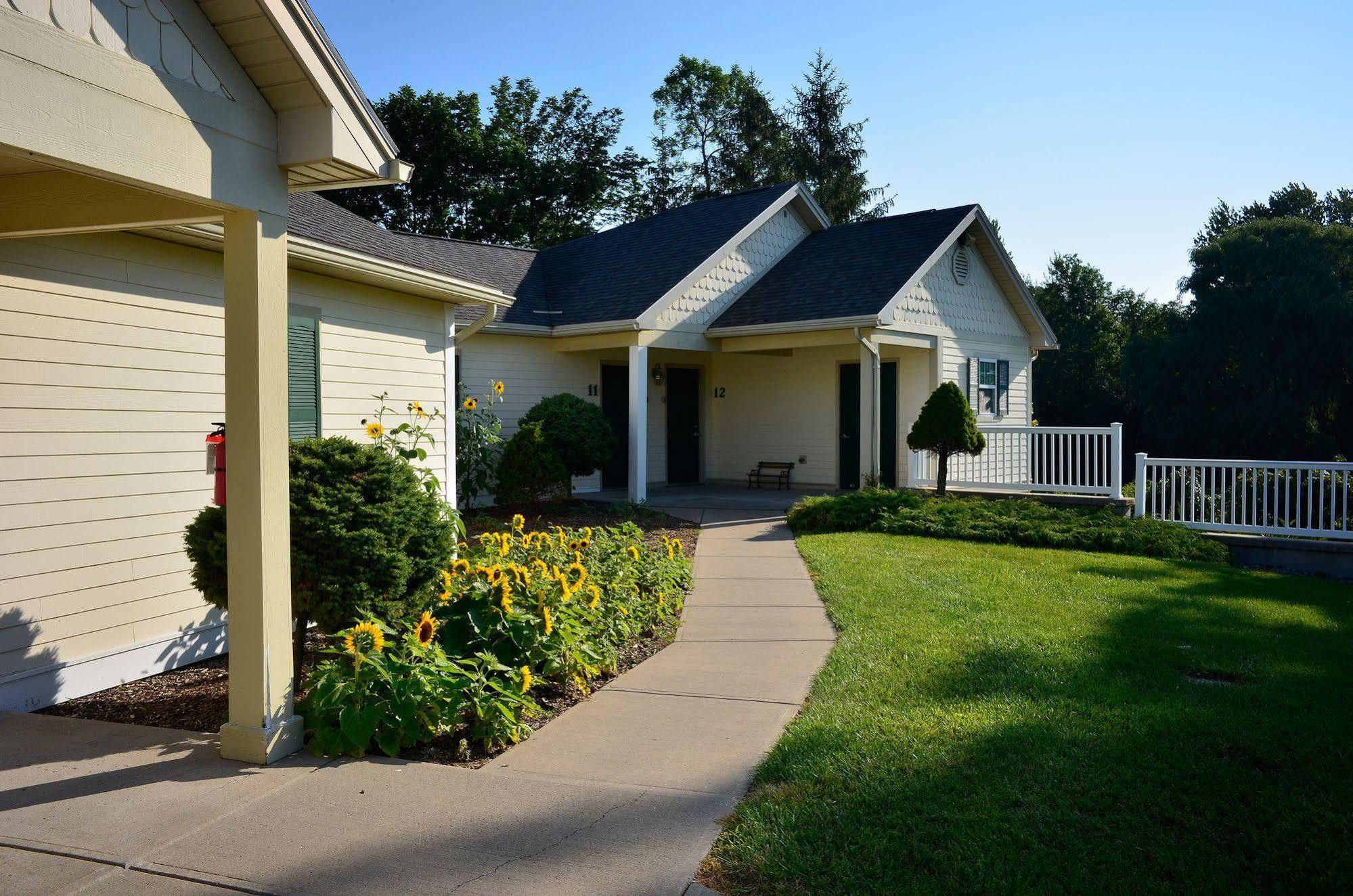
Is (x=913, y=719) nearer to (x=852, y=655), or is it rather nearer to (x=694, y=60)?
(x=852, y=655)

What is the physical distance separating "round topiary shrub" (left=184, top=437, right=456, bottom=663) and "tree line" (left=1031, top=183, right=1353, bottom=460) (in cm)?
2819

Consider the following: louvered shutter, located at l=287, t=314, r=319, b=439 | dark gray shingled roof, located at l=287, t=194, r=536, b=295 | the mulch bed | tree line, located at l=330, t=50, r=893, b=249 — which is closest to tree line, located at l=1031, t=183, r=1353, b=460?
tree line, located at l=330, t=50, r=893, b=249

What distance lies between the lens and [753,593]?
784 centimetres

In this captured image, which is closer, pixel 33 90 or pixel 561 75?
pixel 33 90

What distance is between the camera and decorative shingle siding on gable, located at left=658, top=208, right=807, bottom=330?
14.8 metres

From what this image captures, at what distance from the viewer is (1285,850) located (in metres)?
3.19

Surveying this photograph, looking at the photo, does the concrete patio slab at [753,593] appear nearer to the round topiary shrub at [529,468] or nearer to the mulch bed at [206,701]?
the mulch bed at [206,701]

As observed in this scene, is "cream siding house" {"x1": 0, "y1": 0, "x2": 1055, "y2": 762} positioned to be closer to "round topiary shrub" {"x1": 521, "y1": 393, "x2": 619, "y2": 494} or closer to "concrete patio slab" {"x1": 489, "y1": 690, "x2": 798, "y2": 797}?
"concrete patio slab" {"x1": 489, "y1": 690, "x2": 798, "y2": 797}

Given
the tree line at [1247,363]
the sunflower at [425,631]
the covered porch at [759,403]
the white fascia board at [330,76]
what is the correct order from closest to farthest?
the white fascia board at [330,76] < the sunflower at [425,631] < the covered porch at [759,403] < the tree line at [1247,363]

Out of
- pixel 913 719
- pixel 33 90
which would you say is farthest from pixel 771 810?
pixel 33 90

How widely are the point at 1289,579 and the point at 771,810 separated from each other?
307 inches

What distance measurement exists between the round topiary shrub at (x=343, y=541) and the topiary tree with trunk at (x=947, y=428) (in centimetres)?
960

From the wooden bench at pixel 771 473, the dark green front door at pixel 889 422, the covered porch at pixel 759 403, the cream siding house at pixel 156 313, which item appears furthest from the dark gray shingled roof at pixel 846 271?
the cream siding house at pixel 156 313

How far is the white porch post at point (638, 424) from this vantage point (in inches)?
530
